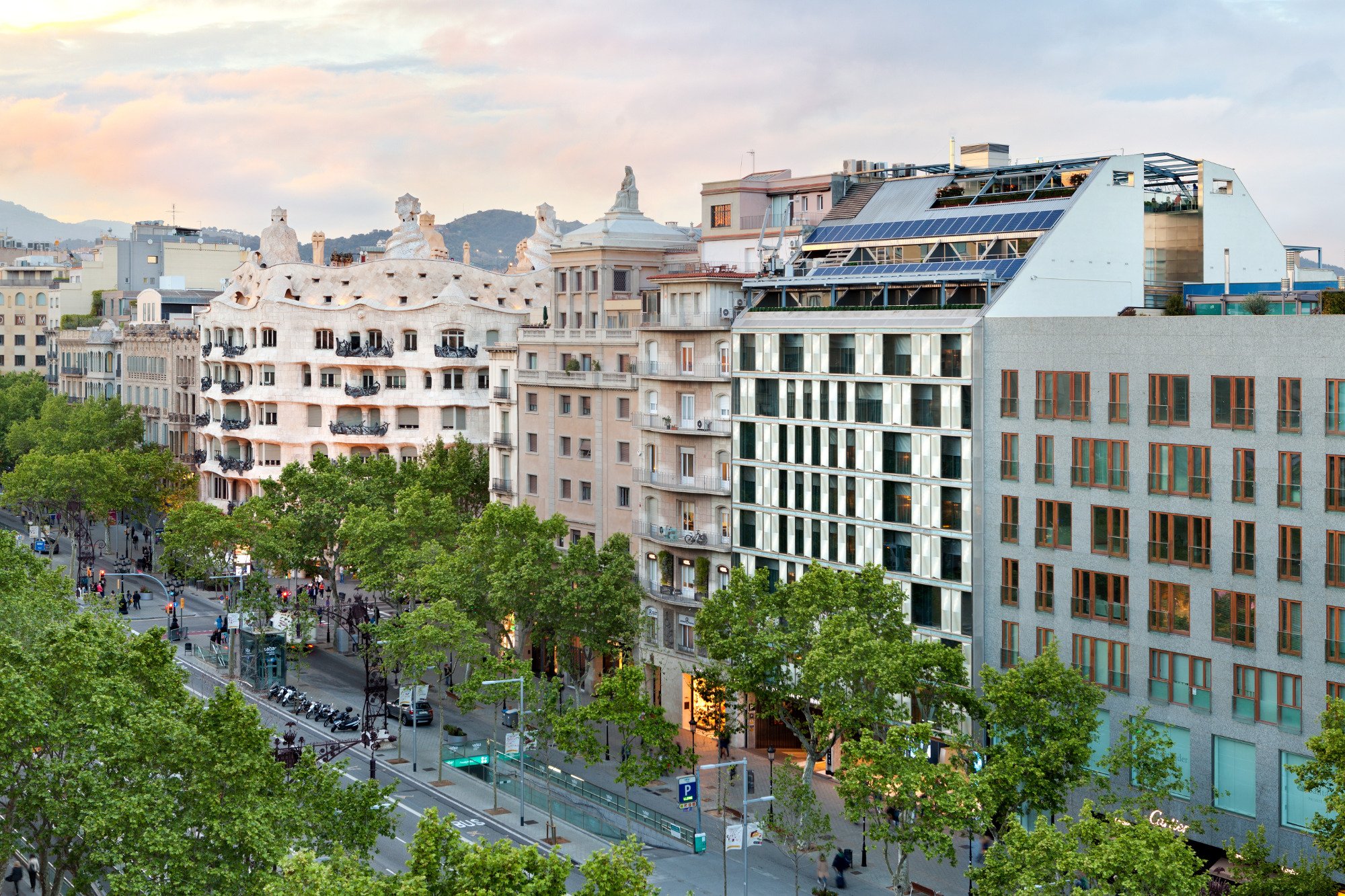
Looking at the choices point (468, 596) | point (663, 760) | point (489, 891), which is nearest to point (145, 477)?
point (468, 596)

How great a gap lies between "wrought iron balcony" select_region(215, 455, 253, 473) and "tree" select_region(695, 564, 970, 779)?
3000 inches

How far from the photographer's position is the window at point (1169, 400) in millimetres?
71062

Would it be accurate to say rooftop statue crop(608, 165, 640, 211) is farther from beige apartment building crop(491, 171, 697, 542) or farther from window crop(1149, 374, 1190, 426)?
window crop(1149, 374, 1190, 426)

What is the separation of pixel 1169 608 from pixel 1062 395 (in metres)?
11.0

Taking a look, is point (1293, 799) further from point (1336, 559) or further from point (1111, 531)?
point (1111, 531)

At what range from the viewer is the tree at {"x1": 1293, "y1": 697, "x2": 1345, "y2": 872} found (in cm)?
5428

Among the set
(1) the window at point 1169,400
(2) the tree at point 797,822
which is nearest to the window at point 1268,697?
(1) the window at point 1169,400

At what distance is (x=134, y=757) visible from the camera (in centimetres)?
5231

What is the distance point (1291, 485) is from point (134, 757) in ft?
148

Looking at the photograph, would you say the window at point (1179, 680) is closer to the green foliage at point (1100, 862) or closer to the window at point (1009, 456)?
the window at point (1009, 456)

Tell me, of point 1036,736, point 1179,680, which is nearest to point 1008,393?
point 1179,680

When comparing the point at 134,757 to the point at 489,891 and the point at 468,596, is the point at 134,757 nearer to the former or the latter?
the point at 489,891

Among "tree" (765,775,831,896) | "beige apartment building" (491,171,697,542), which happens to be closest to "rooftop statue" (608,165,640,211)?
"beige apartment building" (491,171,697,542)

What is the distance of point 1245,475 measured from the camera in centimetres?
6875
